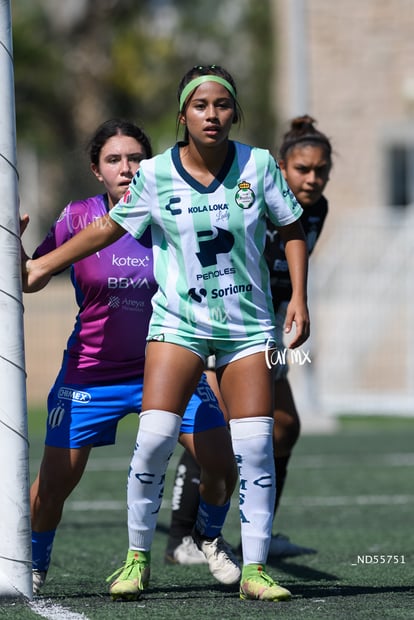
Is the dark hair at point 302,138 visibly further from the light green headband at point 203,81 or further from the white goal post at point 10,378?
the white goal post at point 10,378

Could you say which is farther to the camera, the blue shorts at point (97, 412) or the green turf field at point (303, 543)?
the blue shorts at point (97, 412)

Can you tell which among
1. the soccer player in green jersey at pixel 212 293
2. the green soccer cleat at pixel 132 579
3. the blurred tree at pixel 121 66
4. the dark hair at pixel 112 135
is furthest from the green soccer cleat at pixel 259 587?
the blurred tree at pixel 121 66

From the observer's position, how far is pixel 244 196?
5.19 metres

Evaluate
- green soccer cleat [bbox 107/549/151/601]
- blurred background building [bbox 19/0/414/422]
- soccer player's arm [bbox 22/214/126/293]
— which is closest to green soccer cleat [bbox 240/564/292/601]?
green soccer cleat [bbox 107/549/151/601]

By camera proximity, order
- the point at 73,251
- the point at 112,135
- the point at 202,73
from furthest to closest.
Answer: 1. the point at 112,135
2. the point at 73,251
3. the point at 202,73

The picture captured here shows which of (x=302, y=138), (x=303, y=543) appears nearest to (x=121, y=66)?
(x=303, y=543)

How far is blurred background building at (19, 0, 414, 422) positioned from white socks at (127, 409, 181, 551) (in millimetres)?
9238

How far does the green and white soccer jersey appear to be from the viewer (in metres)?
5.16

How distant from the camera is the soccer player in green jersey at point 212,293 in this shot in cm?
518

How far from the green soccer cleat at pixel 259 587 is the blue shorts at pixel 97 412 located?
73 centimetres

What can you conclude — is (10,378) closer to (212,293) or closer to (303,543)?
(212,293)

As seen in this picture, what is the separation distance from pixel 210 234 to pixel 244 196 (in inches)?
7.9

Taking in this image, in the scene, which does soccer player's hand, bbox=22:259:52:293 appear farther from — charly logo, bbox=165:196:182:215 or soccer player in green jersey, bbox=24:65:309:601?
charly logo, bbox=165:196:182:215

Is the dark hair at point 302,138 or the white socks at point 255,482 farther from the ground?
the dark hair at point 302,138
